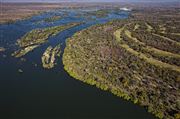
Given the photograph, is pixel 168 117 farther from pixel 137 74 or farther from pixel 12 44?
pixel 12 44

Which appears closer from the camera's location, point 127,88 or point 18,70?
point 127,88

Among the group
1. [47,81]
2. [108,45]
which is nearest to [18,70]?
[47,81]

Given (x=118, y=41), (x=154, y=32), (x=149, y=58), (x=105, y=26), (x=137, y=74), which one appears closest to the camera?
(x=137, y=74)

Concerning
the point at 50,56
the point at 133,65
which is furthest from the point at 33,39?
the point at 133,65

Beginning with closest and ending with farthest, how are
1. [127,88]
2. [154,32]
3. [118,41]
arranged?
[127,88] → [118,41] → [154,32]

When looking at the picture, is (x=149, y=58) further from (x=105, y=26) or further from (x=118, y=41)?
(x=105, y=26)

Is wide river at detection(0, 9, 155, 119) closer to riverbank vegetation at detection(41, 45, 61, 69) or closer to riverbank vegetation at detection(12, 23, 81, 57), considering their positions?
riverbank vegetation at detection(41, 45, 61, 69)

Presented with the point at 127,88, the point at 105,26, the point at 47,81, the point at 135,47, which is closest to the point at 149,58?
the point at 135,47

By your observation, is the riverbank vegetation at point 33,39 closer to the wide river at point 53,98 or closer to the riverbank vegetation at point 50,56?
the riverbank vegetation at point 50,56
